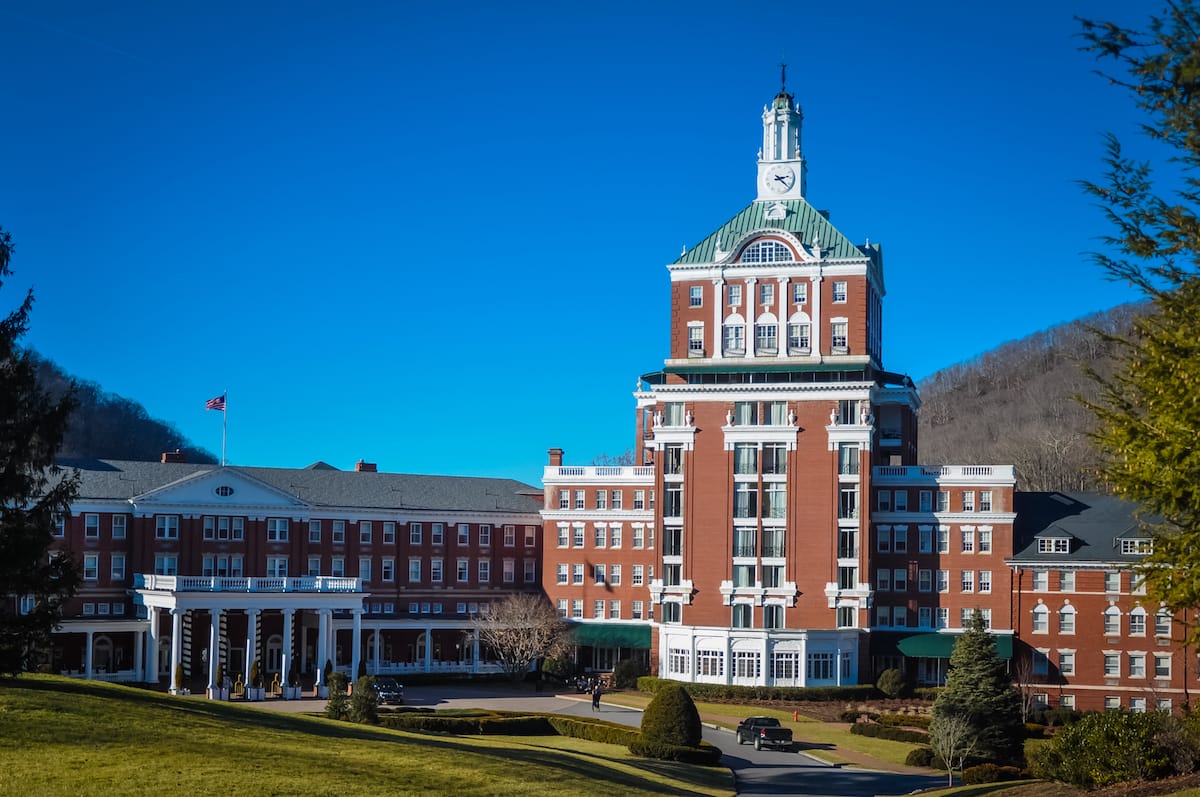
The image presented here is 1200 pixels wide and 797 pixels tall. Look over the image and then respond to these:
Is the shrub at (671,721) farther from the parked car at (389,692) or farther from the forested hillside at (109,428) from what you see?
the forested hillside at (109,428)

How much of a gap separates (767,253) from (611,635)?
25.9 metres

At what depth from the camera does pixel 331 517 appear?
3499 inches

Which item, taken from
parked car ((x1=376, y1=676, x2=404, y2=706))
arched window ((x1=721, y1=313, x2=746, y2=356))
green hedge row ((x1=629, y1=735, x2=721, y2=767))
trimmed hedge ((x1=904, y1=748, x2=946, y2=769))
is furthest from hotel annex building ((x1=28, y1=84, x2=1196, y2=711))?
green hedge row ((x1=629, y1=735, x2=721, y2=767))

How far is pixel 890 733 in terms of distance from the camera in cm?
6381

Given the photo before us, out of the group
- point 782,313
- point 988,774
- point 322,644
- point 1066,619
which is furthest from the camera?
point 782,313

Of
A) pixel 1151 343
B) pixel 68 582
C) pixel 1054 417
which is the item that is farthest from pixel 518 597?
pixel 1054 417

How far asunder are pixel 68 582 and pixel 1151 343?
2996 centimetres

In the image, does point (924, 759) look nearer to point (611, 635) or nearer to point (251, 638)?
point (611, 635)

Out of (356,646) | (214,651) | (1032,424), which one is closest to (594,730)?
(356,646)

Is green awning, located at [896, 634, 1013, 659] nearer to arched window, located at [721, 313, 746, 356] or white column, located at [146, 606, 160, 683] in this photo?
arched window, located at [721, 313, 746, 356]

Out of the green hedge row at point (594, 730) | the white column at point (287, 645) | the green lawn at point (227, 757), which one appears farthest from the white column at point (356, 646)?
the green lawn at point (227, 757)

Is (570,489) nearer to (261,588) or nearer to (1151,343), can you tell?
(261,588)

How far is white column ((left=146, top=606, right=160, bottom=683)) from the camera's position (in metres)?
75.1

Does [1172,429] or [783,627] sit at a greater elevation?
[1172,429]
